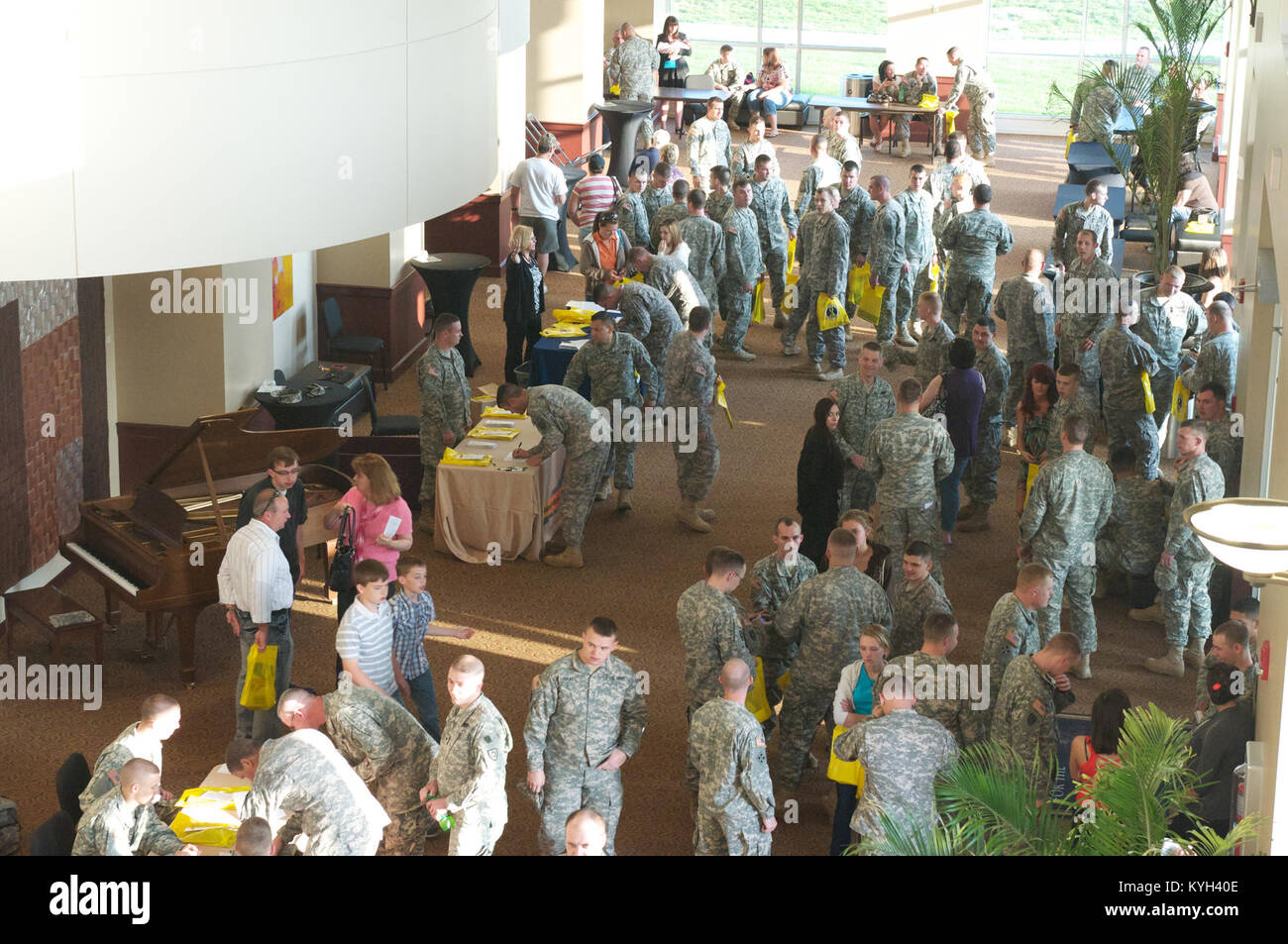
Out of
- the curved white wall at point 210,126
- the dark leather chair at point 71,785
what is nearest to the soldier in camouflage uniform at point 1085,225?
the curved white wall at point 210,126

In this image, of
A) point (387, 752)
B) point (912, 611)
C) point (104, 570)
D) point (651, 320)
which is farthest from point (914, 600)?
point (651, 320)

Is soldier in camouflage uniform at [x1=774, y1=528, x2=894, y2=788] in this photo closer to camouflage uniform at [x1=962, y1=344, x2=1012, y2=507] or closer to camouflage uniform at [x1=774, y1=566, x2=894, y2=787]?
camouflage uniform at [x1=774, y1=566, x2=894, y2=787]

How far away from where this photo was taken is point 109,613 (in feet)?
29.1

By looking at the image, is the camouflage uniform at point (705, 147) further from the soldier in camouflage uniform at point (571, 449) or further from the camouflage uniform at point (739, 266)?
the soldier in camouflage uniform at point (571, 449)

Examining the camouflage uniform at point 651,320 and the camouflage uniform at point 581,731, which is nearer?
the camouflage uniform at point 581,731

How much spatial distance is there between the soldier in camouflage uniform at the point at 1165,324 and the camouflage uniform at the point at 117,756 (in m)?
7.14

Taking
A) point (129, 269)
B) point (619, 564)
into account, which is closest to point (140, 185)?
point (129, 269)

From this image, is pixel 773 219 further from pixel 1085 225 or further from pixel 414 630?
pixel 414 630

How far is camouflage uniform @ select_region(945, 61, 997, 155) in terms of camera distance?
21828 mm

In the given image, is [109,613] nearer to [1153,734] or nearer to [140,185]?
[140,185]

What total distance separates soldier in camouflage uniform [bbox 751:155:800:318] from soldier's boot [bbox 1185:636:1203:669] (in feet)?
20.8

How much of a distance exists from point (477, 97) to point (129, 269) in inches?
101

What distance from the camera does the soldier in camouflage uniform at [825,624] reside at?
7090 millimetres
